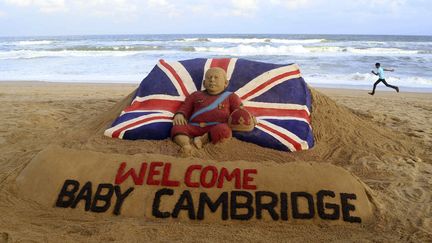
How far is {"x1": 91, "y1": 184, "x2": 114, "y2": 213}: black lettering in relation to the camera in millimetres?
3188

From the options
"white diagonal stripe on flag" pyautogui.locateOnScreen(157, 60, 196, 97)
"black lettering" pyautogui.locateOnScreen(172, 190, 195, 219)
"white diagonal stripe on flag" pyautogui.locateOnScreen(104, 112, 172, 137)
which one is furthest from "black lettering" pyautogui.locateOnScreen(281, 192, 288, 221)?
"white diagonal stripe on flag" pyautogui.locateOnScreen(157, 60, 196, 97)

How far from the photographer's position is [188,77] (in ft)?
15.6

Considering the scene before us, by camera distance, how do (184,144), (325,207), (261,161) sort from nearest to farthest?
(325,207), (261,161), (184,144)

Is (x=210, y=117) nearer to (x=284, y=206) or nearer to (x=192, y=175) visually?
(x=192, y=175)

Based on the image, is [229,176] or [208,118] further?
[208,118]

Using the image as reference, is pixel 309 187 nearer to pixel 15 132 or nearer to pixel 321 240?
pixel 321 240

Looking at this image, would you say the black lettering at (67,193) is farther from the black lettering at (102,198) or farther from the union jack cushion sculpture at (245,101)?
the union jack cushion sculpture at (245,101)

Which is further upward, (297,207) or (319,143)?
(319,143)

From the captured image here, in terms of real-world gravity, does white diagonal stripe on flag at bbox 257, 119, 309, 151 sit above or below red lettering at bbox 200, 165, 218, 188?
above

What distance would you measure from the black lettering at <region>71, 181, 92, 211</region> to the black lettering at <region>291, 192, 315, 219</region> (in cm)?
159

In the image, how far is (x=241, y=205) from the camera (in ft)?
10.2

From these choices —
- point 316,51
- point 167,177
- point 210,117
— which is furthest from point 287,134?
point 316,51

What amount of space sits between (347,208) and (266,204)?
2.00ft

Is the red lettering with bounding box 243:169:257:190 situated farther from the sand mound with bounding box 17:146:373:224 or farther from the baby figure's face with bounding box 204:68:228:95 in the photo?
the baby figure's face with bounding box 204:68:228:95
